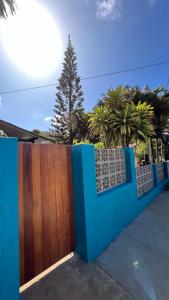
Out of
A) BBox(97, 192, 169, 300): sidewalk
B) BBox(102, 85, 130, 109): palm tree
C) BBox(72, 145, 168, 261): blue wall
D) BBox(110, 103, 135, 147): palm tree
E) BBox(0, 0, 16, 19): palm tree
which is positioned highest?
BBox(0, 0, 16, 19): palm tree

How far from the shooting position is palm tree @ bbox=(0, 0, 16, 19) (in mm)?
4679

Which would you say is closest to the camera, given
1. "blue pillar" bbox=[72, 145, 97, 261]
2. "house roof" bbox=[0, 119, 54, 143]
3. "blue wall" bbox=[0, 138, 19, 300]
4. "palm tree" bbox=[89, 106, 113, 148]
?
"blue wall" bbox=[0, 138, 19, 300]

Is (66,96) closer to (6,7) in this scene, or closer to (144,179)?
(6,7)

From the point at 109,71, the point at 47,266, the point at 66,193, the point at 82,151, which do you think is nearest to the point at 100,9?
the point at 109,71

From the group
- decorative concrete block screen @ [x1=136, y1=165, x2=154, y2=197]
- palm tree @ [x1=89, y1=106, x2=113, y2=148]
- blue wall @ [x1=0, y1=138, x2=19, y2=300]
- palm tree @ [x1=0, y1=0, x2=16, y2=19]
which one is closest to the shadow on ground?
blue wall @ [x1=0, y1=138, x2=19, y2=300]

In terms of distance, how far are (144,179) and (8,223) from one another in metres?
4.66

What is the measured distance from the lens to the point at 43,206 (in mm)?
2061

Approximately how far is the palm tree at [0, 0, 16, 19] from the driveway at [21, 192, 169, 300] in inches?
254

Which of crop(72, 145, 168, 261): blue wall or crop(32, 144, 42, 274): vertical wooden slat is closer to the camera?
crop(32, 144, 42, 274): vertical wooden slat

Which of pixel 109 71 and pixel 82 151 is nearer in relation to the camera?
pixel 82 151

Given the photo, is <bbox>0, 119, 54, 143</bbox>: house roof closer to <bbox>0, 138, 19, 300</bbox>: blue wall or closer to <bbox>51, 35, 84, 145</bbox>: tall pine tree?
<bbox>51, 35, 84, 145</bbox>: tall pine tree

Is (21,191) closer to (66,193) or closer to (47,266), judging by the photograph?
(66,193)

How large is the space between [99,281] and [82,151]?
1.65 m

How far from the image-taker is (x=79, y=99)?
18141 mm
